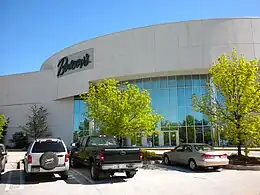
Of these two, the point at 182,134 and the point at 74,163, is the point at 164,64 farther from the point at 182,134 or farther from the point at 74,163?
the point at 74,163

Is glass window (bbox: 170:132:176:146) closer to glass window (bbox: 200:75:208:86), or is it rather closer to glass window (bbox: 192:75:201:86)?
glass window (bbox: 192:75:201:86)

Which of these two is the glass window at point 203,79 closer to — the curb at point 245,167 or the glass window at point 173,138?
the glass window at point 173,138

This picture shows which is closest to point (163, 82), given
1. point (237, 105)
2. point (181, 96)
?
point (181, 96)

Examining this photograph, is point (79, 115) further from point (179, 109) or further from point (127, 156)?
point (127, 156)

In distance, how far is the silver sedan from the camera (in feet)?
40.9

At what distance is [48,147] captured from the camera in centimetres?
1029

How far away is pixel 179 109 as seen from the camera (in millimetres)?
31312

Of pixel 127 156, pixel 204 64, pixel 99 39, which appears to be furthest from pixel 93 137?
pixel 99 39

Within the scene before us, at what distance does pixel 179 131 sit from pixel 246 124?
16.6m

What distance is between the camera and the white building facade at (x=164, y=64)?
28.6 metres

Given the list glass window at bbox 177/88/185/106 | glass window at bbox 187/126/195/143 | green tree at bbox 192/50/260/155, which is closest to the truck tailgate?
green tree at bbox 192/50/260/155

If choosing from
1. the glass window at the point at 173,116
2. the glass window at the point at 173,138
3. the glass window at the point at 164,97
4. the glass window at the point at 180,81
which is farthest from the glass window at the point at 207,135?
the glass window at the point at 180,81

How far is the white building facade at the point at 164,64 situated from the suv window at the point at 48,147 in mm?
15219

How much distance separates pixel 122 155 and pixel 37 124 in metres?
31.8
